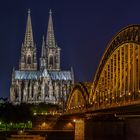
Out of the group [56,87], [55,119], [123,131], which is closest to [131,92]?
[123,131]

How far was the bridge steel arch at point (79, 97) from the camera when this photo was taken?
79575 mm

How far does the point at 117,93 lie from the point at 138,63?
792 centimetres

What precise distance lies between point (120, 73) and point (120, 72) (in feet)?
0.34

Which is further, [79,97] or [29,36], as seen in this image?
[29,36]

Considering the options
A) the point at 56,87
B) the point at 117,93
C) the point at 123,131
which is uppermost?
the point at 56,87

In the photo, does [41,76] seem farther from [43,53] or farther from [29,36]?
[29,36]

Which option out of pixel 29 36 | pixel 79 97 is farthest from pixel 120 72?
pixel 29 36

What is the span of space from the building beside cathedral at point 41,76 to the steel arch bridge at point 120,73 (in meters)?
114

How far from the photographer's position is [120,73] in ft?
189

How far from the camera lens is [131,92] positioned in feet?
159

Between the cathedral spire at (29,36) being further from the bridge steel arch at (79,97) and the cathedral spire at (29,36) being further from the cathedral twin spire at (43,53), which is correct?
the bridge steel arch at (79,97)

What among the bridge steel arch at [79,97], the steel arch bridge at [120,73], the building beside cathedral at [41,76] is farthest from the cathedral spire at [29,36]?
the steel arch bridge at [120,73]

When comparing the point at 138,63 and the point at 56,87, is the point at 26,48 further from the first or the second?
the point at 138,63

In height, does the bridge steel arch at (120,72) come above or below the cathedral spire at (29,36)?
below
